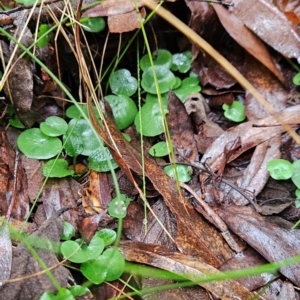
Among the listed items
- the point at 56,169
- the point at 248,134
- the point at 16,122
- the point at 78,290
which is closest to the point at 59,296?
the point at 78,290

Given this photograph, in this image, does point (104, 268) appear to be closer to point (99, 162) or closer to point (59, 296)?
point (59, 296)

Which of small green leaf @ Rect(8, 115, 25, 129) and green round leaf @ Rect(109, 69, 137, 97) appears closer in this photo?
small green leaf @ Rect(8, 115, 25, 129)

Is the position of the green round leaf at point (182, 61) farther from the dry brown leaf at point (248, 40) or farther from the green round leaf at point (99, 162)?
the green round leaf at point (99, 162)

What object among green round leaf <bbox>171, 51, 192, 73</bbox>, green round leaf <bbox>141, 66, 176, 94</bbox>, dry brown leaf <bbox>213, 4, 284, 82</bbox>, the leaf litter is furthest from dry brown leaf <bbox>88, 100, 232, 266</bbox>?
dry brown leaf <bbox>213, 4, 284, 82</bbox>

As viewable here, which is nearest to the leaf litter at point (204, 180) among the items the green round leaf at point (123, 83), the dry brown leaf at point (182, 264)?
the dry brown leaf at point (182, 264)

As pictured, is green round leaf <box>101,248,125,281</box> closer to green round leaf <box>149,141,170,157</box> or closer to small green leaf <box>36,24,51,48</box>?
green round leaf <box>149,141,170,157</box>

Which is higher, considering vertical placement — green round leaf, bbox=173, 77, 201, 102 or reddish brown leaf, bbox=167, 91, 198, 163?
green round leaf, bbox=173, 77, 201, 102

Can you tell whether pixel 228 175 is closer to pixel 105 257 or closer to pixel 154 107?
pixel 154 107

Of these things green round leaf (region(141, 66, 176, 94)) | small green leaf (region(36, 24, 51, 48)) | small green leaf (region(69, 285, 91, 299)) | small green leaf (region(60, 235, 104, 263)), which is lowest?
small green leaf (region(69, 285, 91, 299))
